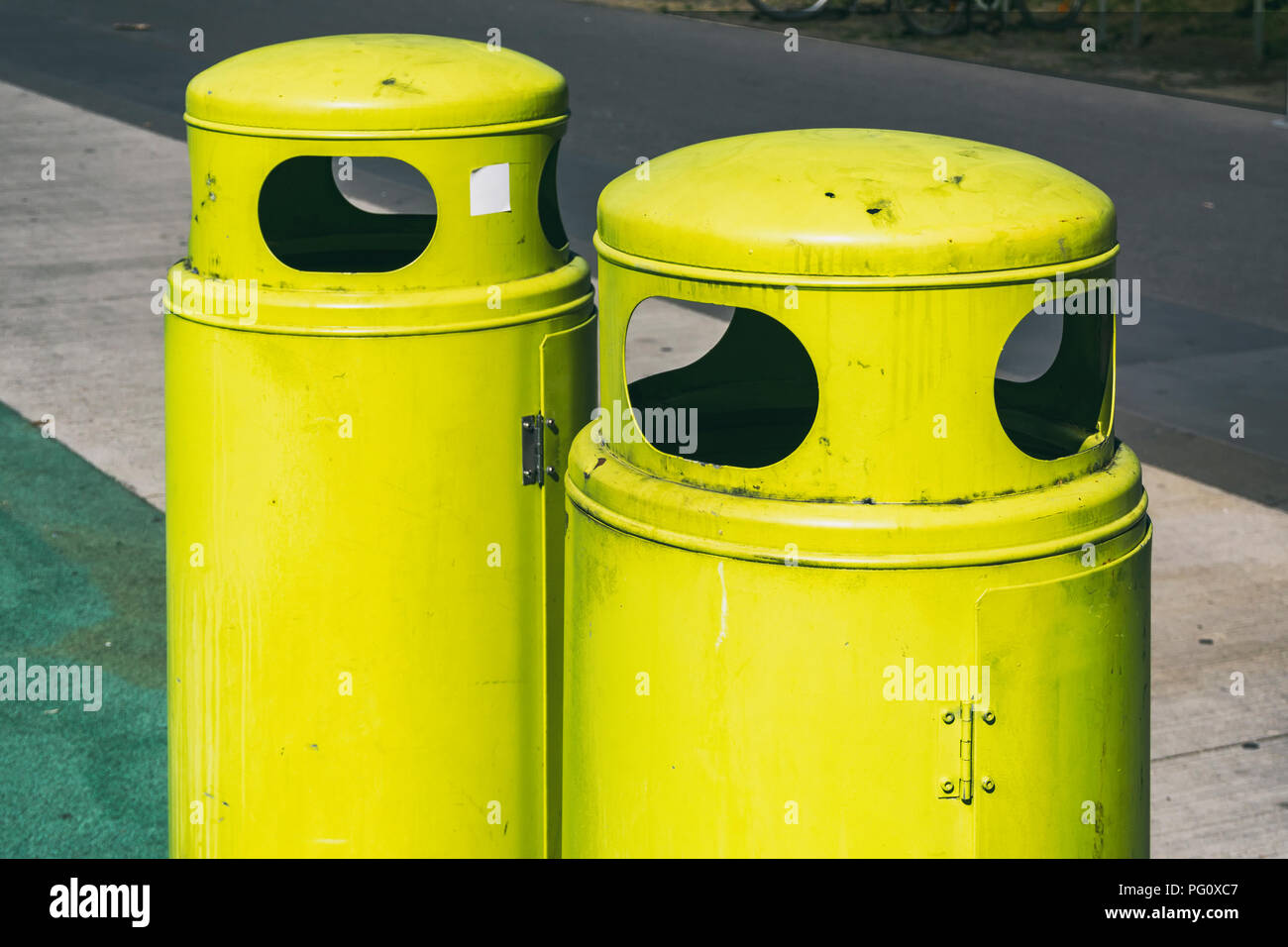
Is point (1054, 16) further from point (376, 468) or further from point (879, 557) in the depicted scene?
point (879, 557)

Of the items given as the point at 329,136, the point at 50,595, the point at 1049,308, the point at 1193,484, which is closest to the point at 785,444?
the point at 1049,308

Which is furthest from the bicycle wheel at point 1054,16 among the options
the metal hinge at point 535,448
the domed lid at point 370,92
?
the metal hinge at point 535,448

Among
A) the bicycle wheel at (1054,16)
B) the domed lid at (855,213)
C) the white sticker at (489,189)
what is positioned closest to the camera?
the domed lid at (855,213)

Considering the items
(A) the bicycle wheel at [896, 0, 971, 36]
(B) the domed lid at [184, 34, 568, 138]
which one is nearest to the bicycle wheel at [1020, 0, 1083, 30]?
(A) the bicycle wheel at [896, 0, 971, 36]

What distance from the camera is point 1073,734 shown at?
2402 mm

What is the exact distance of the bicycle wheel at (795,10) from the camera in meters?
18.2

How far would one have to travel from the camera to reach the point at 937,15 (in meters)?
17.8

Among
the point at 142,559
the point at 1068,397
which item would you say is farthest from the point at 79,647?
the point at 1068,397

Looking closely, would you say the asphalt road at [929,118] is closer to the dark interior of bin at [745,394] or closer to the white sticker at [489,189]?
the dark interior of bin at [745,394]

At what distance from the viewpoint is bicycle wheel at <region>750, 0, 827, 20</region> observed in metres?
18.2

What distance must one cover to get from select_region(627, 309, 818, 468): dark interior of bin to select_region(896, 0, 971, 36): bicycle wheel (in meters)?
14.6

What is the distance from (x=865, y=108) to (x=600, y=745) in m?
11.4

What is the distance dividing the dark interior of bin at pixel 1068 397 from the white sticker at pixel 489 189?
Answer: 0.91 metres

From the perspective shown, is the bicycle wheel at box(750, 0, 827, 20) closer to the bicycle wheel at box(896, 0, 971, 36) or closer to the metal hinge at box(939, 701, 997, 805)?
the bicycle wheel at box(896, 0, 971, 36)
